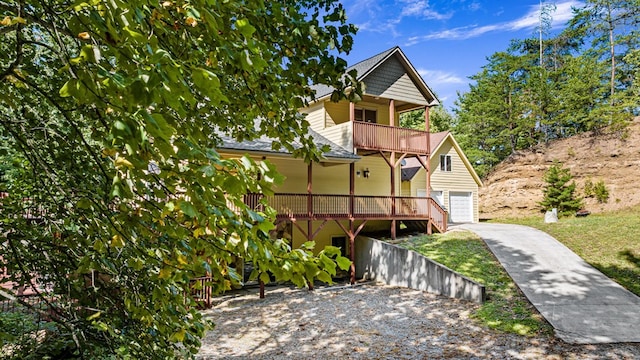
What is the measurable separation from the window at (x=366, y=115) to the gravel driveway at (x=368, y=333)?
8.74 metres

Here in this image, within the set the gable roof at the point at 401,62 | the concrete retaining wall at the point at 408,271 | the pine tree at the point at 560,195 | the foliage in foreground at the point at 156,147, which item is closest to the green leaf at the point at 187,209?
the foliage in foreground at the point at 156,147

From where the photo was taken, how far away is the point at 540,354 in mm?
6820

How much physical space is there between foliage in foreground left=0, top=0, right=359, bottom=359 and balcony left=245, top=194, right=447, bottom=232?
9.59 m

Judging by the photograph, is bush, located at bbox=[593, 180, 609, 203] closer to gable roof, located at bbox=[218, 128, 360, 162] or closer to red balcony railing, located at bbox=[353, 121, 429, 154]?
red balcony railing, located at bbox=[353, 121, 429, 154]

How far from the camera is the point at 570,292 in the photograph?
380 inches

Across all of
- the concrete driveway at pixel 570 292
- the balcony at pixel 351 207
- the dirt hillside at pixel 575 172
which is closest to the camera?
the concrete driveway at pixel 570 292

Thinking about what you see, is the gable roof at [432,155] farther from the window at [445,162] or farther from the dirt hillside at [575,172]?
the dirt hillside at [575,172]

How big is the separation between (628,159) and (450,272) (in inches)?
794

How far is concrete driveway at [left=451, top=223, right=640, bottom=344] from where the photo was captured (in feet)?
25.0

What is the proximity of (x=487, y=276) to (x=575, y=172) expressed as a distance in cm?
1869

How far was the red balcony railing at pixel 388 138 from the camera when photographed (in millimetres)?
15766

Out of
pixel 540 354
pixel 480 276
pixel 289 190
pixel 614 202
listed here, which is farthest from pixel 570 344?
pixel 614 202

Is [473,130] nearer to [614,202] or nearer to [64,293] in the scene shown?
[614,202]

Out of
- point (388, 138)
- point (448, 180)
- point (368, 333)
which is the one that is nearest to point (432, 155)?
point (448, 180)
